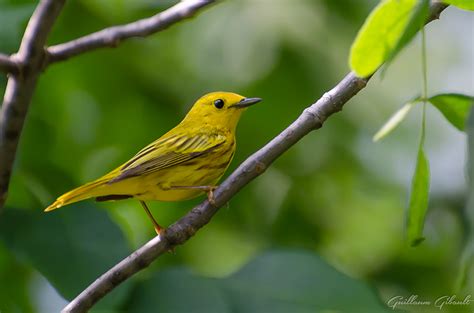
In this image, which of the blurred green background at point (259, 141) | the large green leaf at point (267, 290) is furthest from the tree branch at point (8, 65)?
the blurred green background at point (259, 141)

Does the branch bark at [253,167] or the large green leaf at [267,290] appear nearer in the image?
the branch bark at [253,167]

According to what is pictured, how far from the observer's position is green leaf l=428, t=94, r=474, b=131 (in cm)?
157

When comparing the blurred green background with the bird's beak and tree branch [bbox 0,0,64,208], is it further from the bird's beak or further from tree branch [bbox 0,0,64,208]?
tree branch [bbox 0,0,64,208]

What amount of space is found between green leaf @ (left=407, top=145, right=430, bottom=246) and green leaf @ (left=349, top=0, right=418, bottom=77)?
0.36 metres

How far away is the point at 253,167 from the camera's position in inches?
74.9

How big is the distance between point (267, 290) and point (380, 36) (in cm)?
155

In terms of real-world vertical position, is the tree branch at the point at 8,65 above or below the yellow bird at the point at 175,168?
above

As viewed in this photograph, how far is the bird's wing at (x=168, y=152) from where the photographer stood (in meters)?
2.51

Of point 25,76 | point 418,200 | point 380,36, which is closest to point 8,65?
point 25,76

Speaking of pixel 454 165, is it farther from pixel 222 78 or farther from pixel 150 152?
pixel 150 152

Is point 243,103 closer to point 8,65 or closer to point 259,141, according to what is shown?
point 259,141

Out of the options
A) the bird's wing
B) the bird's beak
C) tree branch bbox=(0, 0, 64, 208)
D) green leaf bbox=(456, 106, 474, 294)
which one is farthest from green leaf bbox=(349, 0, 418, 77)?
the bird's beak

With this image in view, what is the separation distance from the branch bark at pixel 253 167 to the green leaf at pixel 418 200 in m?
0.42

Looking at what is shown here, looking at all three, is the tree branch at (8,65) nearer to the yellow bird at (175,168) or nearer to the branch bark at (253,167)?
the branch bark at (253,167)
